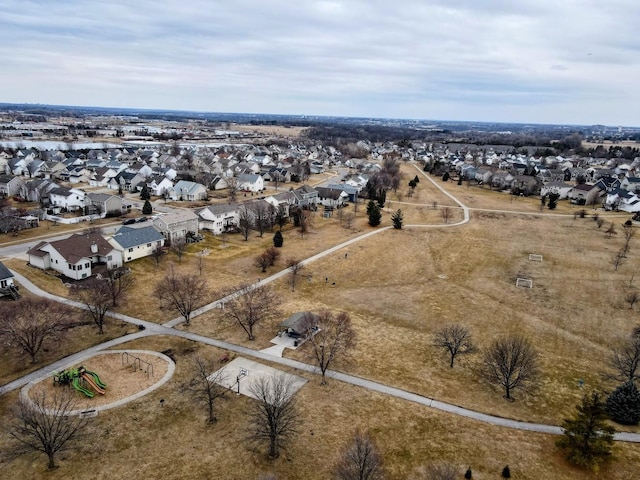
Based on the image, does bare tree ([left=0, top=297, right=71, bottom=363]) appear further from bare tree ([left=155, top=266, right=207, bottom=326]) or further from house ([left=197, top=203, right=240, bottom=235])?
house ([left=197, top=203, right=240, bottom=235])

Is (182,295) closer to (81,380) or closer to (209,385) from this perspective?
(81,380)

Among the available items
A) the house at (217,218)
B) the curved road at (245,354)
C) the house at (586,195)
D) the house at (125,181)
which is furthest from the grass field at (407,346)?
the house at (125,181)

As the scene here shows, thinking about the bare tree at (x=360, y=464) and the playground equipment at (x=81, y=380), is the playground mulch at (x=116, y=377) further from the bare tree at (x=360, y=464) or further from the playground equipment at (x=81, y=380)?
the bare tree at (x=360, y=464)

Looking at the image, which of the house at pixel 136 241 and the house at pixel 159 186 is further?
the house at pixel 159 186

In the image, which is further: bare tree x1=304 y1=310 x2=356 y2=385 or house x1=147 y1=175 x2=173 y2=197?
house x1=147 y1=175 x2=173 y2=197

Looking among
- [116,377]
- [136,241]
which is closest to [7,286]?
[136,241]

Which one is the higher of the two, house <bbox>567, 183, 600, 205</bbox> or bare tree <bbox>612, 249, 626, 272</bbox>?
house <bbox>567, 183, 600, 205</bbox>

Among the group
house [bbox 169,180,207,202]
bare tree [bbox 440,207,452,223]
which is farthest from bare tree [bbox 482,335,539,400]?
house [bbox 169,180,207,202]
